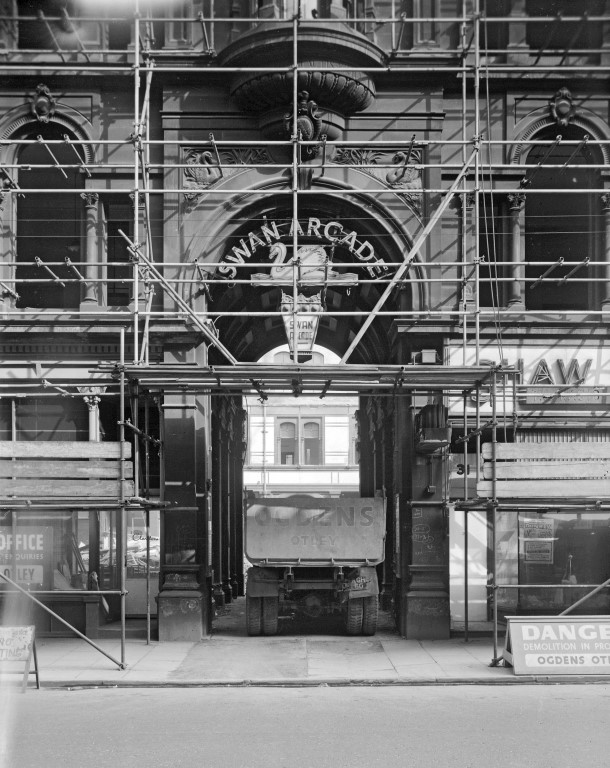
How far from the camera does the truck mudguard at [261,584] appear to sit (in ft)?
58.1

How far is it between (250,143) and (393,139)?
270 centimetres

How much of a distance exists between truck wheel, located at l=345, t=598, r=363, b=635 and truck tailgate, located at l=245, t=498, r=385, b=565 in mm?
780

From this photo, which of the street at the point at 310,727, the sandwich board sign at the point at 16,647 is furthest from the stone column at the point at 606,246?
the sandwich board sign at the point at 16,647

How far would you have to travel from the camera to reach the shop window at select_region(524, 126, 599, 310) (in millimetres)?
18250

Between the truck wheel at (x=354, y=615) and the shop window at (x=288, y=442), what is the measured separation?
1238 inches

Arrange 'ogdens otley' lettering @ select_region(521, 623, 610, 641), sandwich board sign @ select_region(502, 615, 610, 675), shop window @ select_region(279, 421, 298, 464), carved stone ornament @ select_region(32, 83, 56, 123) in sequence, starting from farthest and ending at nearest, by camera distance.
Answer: shop window @ select_region(279, 421, 298, 464) → carved stone ornament @ select_region(32, 83, 56, 123) → 'ogdens otley' lettering @ select_region(521, 623, 610, 641) → sandwich board sign @ select_region(502, 615, 610, 675)

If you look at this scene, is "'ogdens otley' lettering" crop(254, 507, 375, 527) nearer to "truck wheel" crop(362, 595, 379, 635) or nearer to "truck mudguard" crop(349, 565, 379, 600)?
"truck mudguard" crop(349, 565, 379, 600)

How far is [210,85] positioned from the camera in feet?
59.1

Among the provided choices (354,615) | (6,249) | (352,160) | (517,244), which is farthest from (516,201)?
(6,249)

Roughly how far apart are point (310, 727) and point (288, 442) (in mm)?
38895

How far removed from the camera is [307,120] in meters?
17.6

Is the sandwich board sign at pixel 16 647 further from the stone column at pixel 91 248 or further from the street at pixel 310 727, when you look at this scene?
the stone column at pixel 91 248

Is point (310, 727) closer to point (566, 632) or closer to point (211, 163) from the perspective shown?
point (566, 632)

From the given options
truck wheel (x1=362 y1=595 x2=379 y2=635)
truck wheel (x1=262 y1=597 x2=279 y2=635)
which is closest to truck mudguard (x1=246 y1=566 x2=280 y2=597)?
truck wheel (x1=262 y1=597 x2=279 y2=635)
